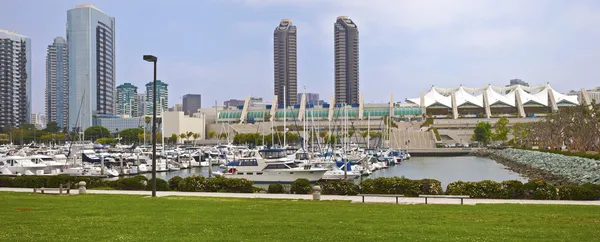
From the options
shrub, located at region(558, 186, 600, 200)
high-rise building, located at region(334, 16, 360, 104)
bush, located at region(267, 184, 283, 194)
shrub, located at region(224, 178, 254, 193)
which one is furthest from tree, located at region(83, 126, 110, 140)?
shrub, located at region(558, 186, 600, 200)

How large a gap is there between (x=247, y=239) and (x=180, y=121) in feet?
361

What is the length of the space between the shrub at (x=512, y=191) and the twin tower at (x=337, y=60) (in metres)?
157

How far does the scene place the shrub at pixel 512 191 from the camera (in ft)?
67.1

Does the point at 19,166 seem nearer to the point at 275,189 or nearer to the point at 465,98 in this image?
the point at 275,189

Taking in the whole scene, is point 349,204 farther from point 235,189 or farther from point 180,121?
point 180,121

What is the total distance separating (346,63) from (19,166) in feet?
475

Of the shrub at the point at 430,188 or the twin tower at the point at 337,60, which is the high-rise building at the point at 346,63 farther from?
the shrub at the point at 430,188

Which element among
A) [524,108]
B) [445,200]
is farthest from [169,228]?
[524,108]

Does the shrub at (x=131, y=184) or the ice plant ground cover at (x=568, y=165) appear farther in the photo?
the ice plant ground cover at (x=568, y=165)

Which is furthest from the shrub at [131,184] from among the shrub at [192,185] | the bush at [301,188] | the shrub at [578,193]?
the shrub at [578,193]

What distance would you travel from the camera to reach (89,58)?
511 ft

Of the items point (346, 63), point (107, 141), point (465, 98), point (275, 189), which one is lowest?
point (275, 189)

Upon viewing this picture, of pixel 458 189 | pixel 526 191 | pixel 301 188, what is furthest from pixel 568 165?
pixel 301 188

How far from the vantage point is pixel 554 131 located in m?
63.7
